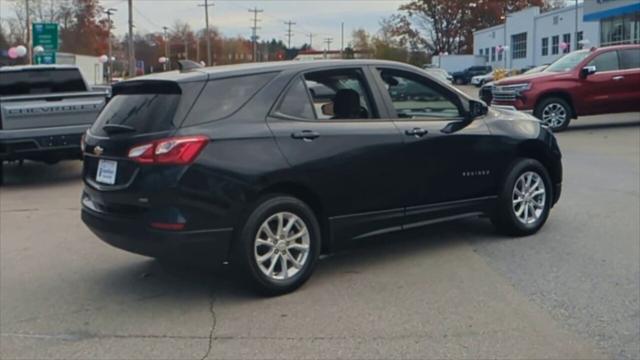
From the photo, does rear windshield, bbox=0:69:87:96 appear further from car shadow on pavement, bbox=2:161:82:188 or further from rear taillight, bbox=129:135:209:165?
rear taillight, bbox=129:135:209:165

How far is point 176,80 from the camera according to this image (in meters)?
5.21

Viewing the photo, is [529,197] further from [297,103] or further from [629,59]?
[629,59]

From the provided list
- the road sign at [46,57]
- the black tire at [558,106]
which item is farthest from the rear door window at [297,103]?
the road sign at [46,57]

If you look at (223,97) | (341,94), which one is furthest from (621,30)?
(223,97)

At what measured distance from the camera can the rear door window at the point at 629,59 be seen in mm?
17141

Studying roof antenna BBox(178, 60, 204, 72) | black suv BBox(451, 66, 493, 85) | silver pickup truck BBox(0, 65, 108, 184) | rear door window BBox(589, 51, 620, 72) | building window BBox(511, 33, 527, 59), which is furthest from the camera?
building window BBox(511, 33, 527, 59)

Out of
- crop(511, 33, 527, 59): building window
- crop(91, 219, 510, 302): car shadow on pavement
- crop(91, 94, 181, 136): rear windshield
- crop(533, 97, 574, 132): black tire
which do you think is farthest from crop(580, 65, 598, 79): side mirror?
crop(511, 33, 527, 59): building window

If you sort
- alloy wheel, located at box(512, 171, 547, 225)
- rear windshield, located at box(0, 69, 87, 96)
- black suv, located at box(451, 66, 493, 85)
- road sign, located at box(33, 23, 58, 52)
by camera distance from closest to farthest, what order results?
alloy wheel, located at box(512, 171, 547, 225) < rear windshield, located at box(0, 69, 87, 96) < road sign, located at box(33, 23, 58, 52) < black suv, located at box(451, 66, 493, 85)

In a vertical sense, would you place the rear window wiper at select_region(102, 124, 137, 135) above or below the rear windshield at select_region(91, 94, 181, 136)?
below

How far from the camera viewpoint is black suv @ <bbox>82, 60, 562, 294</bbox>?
5004 mm

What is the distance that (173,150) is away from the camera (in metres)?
4.94

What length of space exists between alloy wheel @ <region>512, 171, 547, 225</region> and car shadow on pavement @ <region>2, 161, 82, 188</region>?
7.73 m

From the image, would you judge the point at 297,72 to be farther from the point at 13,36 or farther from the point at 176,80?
the point at 13,36

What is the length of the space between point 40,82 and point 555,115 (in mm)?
11191
